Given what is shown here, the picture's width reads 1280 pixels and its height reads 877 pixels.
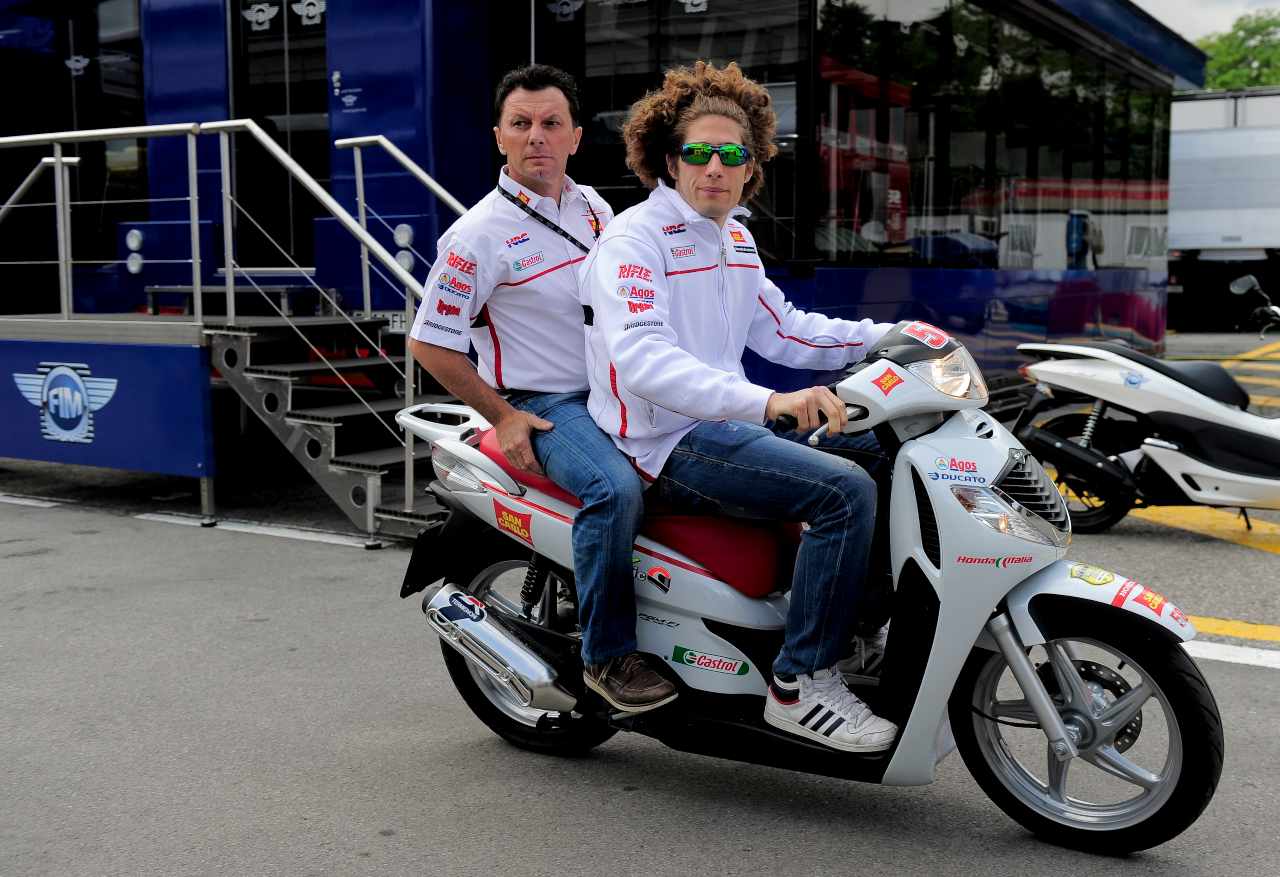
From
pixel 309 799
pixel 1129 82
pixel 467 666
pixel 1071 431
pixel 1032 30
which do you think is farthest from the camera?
pixel 1129 82

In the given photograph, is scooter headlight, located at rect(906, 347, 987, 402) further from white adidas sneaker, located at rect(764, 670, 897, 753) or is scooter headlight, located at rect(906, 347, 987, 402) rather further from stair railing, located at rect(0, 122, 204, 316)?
stair railing, located at rect(0, 122, 204, 316)

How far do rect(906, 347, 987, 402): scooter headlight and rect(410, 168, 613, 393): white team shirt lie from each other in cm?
103

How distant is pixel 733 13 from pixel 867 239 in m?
1.61

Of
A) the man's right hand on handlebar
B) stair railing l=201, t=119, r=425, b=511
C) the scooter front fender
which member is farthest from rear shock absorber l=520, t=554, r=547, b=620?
stair railing l=201, t=119, r=425, b=511

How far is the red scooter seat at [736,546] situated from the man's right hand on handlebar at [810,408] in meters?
0.44

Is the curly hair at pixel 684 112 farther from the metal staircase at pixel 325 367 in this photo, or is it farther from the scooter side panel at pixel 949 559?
the metal staircase at pixel 325 367

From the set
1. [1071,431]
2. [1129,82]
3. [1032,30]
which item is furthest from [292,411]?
[1129,82]

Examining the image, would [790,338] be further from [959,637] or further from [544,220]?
[959,637]

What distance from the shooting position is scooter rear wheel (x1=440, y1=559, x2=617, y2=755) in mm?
3924

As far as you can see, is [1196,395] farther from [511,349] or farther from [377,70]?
[377,70]

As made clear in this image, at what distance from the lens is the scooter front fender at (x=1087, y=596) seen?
3.03 m

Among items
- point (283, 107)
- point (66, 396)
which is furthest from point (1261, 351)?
point (66, 396)

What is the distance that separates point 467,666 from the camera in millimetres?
4098

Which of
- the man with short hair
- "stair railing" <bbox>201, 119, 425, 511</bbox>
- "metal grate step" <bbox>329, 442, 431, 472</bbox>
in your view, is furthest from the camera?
"metal grate step" <bbox>329, 442, 431, 472</bbox>
